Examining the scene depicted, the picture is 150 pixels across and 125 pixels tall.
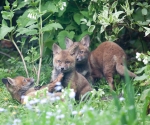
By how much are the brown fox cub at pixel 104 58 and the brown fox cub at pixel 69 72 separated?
66 cm

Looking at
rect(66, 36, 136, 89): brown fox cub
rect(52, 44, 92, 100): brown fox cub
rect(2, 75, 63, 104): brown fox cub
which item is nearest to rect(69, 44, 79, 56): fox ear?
rect(52, 44, 92, 100): brown fox cub

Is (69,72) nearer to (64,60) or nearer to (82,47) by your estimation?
(64,60)

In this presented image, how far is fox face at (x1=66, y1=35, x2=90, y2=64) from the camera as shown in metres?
9.16

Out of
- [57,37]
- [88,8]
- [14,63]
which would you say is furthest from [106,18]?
[14,63]

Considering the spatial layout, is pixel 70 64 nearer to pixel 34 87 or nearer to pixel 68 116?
pixel 34 87

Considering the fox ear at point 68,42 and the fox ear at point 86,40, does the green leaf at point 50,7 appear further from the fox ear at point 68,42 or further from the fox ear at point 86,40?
the fox ear at point 86,40

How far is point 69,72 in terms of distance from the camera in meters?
8.21

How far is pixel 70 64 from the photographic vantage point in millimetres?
8266

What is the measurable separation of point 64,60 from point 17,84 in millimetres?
829

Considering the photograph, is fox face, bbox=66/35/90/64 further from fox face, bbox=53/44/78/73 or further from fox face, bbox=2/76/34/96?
fox face, bbox=2/76/34/96

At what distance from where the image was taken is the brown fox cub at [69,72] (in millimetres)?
8062

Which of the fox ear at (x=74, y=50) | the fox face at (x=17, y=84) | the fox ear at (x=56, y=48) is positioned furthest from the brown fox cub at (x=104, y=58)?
the fox face at (x=17, y=84)

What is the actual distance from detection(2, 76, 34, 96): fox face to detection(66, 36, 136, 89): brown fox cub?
4.11 feet

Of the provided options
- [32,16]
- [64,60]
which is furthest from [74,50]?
[32,16]
